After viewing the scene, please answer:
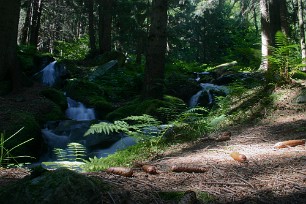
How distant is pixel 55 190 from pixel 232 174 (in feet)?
4.96

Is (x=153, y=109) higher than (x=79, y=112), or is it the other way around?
(x=153, y=109)

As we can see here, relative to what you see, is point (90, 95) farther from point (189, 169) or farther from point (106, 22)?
point (189, 169)

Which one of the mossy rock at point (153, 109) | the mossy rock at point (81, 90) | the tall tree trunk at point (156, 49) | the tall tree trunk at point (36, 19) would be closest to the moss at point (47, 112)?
the mossy rock at point (153, 109)

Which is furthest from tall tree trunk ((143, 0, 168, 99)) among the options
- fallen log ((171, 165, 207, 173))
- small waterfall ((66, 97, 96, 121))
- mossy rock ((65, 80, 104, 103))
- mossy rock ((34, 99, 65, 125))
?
fallen log ((171, 165, 207, 173))

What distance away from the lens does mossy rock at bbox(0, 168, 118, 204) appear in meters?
1.88

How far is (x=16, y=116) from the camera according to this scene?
816cm

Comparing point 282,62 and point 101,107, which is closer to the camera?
point 282,62

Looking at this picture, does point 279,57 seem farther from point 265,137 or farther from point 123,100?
point 123,100

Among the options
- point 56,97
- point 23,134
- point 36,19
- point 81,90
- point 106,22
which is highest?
point 36,19

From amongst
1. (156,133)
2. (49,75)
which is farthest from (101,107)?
(156,133)

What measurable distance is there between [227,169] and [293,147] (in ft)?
3.61

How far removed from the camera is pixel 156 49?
894cm

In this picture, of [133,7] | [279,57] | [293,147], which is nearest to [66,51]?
[133,7]

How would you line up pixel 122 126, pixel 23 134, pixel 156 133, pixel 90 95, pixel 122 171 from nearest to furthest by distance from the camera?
pixel 122 171
pixel 122 126
pixel 156 133
pixel 23 134
pixel 90 95
